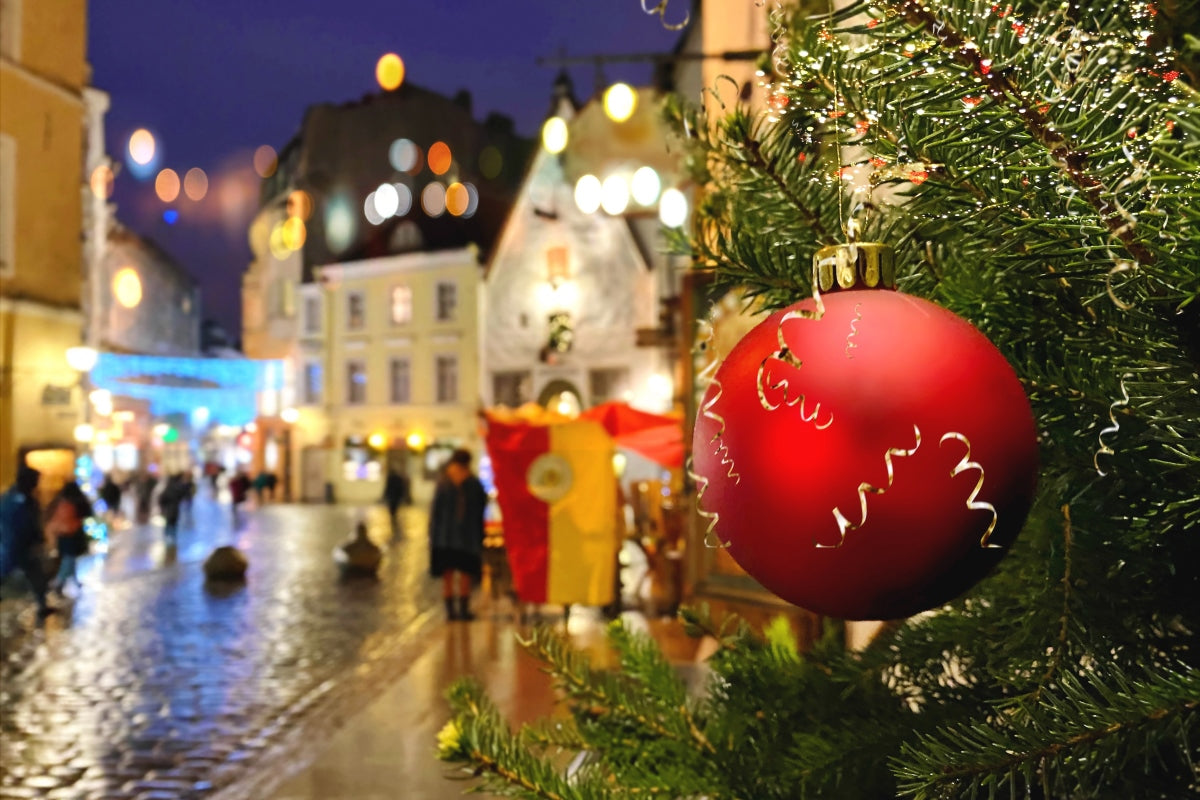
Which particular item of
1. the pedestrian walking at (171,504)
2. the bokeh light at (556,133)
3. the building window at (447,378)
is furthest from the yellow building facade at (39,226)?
the building window at (447,378)

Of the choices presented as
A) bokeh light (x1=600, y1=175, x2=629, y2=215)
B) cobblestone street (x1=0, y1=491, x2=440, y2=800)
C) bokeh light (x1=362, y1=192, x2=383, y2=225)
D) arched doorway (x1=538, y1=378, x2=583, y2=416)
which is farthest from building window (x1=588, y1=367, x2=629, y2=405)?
bokeh light (x1=600, y1=175, x2=629, y2=215)

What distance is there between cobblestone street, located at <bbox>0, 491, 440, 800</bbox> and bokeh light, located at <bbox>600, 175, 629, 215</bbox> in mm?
6284

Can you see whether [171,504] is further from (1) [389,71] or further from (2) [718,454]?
(2) [718,454]

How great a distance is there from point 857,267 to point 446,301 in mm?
39388

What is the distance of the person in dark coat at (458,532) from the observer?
1210cm

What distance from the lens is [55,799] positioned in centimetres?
592

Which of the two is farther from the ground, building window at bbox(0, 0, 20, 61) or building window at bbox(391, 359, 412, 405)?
building window at bbox(0, 0, 20, 61)

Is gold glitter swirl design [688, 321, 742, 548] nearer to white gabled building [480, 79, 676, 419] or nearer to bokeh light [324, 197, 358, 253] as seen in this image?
white gabled building [480, 79, 676, 419]

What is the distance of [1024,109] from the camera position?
1.06m

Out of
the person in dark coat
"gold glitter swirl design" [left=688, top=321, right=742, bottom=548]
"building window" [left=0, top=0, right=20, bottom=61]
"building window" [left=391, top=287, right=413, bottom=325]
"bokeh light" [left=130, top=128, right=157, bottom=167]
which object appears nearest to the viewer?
"gold glitter swirl design" [left=688, top=321, right=742, bottom=548]

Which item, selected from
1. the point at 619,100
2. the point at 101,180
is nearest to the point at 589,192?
the point at 619,100

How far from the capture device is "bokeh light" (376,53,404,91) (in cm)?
1930

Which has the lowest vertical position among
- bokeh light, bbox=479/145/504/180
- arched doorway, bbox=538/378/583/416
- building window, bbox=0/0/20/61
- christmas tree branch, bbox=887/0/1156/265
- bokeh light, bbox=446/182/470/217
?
christmas tree branch, bbox=887/0/1156/265

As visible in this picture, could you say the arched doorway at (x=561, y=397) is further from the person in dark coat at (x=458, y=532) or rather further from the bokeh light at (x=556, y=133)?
the person in dark coat at (x=458, y=532)
